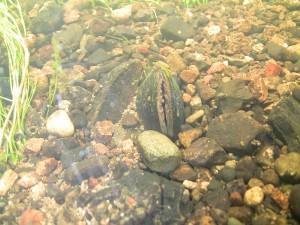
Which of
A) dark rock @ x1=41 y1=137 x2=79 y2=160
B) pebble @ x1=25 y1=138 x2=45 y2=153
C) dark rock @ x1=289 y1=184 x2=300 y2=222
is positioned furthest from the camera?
pebble @ x1=25 y1=138 x2=45 y2=153

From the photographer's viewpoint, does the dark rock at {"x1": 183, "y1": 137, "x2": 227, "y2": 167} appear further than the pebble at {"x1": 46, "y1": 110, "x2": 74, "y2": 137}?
No

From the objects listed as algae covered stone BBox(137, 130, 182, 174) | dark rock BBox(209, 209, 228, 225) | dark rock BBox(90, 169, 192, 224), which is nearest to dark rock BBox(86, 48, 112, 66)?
algae covered stone BBox(137, 130, 182, 174)

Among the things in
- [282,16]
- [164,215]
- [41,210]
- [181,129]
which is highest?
[282,16]

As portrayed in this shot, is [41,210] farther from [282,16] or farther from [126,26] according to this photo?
[282,16]

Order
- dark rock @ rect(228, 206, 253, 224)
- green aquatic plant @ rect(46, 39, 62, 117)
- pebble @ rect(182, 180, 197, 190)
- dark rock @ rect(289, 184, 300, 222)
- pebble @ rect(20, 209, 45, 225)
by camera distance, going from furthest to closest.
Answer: green aquatic plant @ rect(46, 39, 62, 117), pebble @ rect(20, 209, 45, 225), pebble @ rect(182, 180, 197, 190), dark rock @ rect(228, 206, 253, 224), dark rock @ rect(289, 184, 300, 222)

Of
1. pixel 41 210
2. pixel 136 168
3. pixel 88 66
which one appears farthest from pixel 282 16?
pixel 41 210

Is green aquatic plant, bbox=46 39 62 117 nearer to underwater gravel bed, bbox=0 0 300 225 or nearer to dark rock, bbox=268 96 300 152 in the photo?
underwater gravel bed, bbox=0 0 300 225
